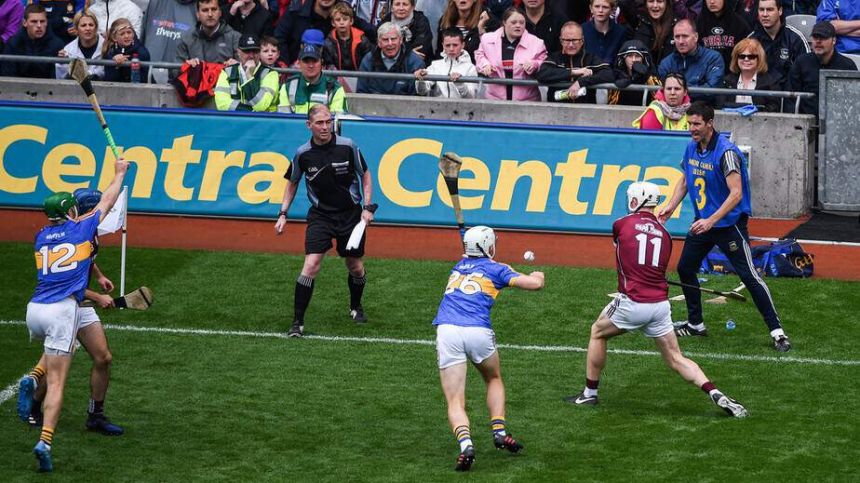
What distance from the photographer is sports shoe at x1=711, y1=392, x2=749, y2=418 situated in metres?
11.3

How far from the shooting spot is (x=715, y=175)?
13.4 m

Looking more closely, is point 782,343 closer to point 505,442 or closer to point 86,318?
point 505,442

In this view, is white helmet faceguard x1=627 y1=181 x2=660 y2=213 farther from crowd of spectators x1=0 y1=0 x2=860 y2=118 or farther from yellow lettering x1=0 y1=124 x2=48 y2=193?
yellow lettering x1=0 y1=124 x2=48 y2=193

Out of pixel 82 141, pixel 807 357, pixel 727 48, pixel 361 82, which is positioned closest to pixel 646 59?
pixel 727 48

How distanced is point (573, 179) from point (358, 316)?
4.17 metres

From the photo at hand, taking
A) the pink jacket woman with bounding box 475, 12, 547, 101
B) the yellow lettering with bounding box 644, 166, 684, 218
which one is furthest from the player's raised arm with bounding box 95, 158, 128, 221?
the pink jacket woman with bounding box 475, 12, 547, 101

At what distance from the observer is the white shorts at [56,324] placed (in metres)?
10.3

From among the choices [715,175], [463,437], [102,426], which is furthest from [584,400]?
[102,426]

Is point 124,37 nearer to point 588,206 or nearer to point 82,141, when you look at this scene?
point 82,141

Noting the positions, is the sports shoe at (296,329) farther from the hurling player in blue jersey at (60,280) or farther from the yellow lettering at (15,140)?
the yellow lettering at (15,140)

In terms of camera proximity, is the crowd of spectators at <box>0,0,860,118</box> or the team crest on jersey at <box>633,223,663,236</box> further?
the crowd of spectators at <box>0,0,860,118</box>

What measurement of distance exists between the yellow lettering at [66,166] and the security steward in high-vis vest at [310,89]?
261 cm

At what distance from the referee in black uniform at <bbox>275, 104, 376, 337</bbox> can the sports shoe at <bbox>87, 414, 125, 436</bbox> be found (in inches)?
133

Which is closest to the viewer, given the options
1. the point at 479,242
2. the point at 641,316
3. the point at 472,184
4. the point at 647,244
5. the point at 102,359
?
the point at 479,242
